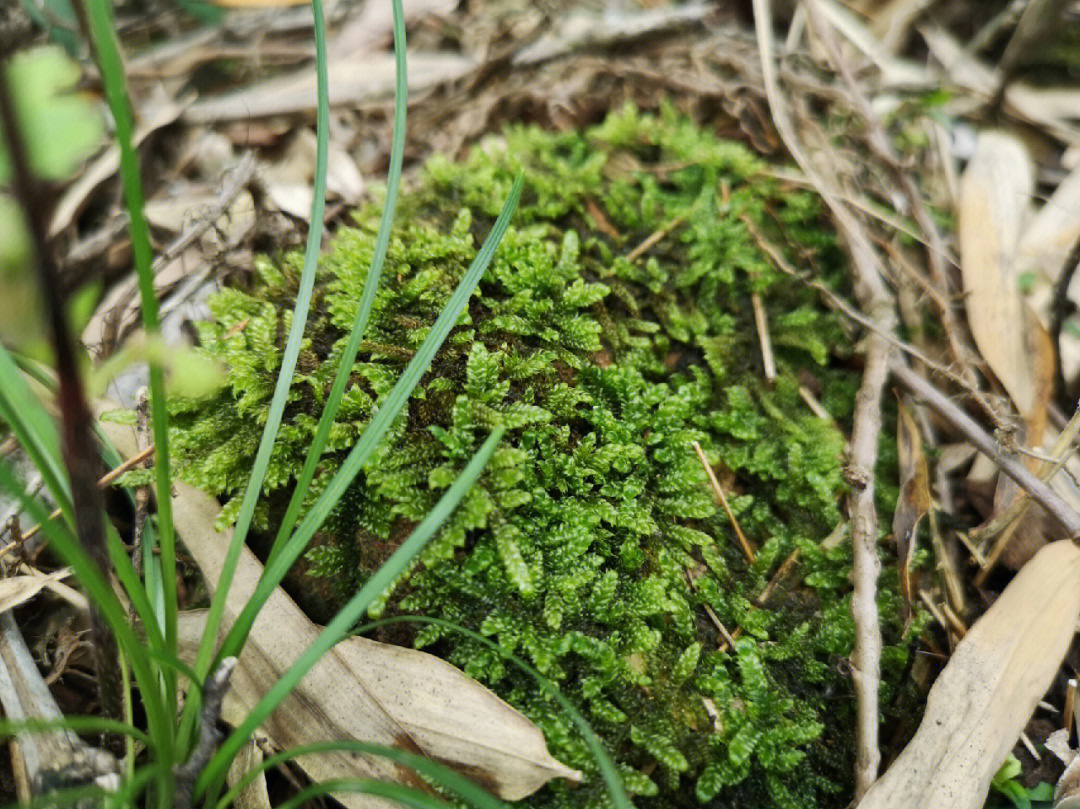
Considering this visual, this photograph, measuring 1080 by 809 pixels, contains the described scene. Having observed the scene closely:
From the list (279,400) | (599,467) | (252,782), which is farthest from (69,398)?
(599,467)

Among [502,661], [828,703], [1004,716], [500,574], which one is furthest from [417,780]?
[1004,716]

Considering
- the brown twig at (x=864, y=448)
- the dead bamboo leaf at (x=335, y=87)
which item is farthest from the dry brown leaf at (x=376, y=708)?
the dead bamboo leaf at (x=335, y=87)

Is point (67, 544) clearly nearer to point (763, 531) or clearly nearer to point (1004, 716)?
point (763, 531)

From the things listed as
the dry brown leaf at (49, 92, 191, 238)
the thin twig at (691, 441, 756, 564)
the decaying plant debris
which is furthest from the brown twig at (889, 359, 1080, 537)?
the dry brown leaf at (49, 92, 191, 238)

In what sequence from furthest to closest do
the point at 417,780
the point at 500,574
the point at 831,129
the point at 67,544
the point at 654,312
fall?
the point at 831,129 → the point at 654,312 → the point at 500,574 → the point at 417,780 → the point at 67,544

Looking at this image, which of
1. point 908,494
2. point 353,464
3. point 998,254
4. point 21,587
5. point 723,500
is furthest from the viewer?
point 998,254

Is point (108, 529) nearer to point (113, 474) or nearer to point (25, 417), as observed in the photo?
point (25, 417)

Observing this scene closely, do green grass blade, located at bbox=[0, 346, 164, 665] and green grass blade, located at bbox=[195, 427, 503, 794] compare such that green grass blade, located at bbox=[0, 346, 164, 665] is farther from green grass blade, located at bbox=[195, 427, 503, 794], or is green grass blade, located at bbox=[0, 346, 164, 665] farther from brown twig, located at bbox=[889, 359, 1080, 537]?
brown twig, located at bbox=[889, 359, 1080, 537]
